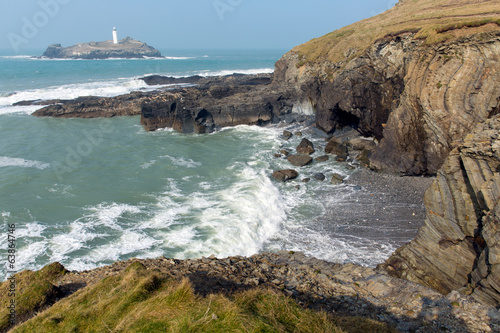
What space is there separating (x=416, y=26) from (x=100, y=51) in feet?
560

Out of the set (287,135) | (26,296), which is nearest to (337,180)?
(287,135)

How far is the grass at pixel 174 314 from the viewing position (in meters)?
5.88

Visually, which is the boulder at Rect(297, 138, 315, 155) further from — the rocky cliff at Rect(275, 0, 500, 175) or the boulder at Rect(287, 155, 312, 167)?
the rocky cliff at Rect(275, 0, 500, 175)

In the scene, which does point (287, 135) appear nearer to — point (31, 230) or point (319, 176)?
point (319, 176)

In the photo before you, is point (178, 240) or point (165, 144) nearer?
point (178, 240)

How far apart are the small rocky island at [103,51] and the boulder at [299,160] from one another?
158m

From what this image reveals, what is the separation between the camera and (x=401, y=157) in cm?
2097

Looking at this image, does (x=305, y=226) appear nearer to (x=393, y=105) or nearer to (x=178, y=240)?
(x=178, y=240)

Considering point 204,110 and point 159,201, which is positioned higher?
point 204,110

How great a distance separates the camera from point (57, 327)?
660cm

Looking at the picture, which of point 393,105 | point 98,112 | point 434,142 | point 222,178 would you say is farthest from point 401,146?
point 98,112

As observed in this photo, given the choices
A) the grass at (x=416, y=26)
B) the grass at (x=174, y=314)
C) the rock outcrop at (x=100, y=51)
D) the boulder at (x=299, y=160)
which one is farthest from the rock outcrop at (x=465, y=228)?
the rock outcrop at (x=100, y=51)

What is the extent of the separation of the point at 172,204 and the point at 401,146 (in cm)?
1510

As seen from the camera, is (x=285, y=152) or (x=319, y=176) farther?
(x=285, y=152)
